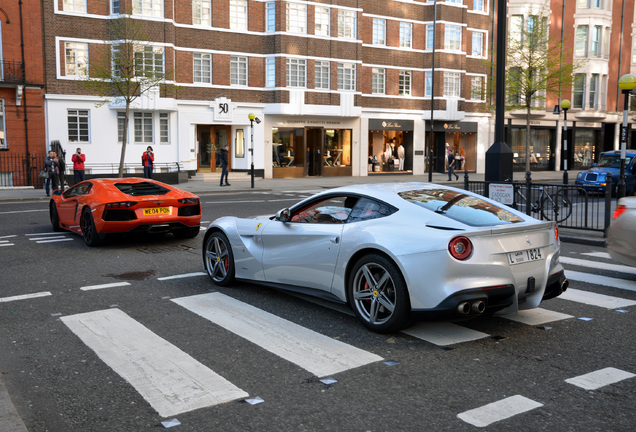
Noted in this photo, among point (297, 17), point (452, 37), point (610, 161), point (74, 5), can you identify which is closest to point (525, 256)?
point (610, 161)

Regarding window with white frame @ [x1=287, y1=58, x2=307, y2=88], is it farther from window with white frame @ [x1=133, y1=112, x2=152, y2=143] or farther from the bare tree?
window with white frame @ [x1=133, y1=112, x2=152, y2=143]

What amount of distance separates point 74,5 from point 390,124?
64.9 ft

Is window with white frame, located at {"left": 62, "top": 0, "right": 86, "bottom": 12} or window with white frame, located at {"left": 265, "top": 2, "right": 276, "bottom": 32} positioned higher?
window with white frame, located at {"left": 265, "top": 2, "right": 276, "bottom": 32}

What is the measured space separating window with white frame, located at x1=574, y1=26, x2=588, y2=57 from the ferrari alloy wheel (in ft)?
149

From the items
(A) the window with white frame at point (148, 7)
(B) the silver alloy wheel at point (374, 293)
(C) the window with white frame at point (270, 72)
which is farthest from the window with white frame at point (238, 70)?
(B) the silver alloy wheel at point (374, 293)

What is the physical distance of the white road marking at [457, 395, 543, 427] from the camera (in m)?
3.96

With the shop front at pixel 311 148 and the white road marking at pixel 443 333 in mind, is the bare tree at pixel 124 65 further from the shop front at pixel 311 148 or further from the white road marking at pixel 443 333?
the white road marking at pixel 443 333

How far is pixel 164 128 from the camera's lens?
32500mm

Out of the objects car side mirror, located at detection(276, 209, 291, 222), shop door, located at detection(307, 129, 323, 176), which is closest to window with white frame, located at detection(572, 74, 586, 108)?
shop door, located at detection(307, 129, 323, 176)

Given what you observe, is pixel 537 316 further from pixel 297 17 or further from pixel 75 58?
pixel 297 17

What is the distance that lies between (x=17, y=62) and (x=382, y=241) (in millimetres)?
28104

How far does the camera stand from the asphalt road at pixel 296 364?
4.03 m

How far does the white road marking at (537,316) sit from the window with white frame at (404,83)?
35.7 meters

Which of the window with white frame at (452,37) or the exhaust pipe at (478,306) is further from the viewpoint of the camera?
the window with white frame at (452,37)
